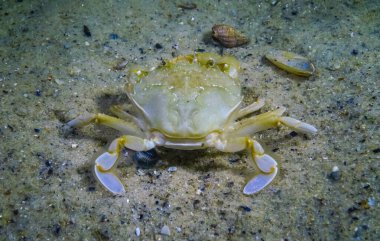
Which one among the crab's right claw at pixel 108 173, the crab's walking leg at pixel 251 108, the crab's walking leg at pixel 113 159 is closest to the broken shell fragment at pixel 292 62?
the crab's walking leg at pixel 251 108

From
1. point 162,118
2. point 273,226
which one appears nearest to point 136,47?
point 162,118

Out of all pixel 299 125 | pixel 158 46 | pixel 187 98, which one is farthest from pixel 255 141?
pixel 158 46

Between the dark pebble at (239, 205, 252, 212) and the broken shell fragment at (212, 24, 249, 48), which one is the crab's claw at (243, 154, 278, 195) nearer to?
the dark pebble at (239, 205, 252, 212)

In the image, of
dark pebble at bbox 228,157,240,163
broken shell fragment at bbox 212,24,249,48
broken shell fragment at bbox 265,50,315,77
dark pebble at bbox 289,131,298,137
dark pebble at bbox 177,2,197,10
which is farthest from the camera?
dark pebble at bbox 177,2,197,10

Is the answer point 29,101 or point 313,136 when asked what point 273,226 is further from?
point 29,101

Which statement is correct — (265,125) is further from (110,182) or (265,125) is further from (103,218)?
(103,218)

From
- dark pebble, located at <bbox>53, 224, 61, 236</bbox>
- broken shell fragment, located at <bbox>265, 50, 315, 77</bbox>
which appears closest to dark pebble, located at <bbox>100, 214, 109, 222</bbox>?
dark pebble, located at <bbox>53, 224, 61, 236</bbox>

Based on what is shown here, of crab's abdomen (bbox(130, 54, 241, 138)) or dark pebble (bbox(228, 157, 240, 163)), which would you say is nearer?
crab's abdomen (bbox(130, 54, 241, 138))
